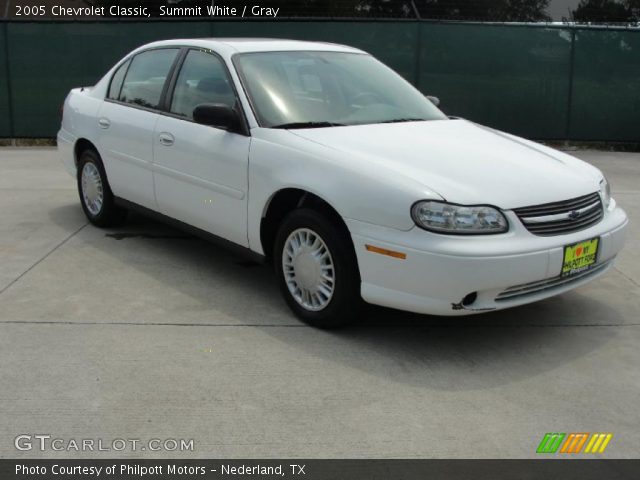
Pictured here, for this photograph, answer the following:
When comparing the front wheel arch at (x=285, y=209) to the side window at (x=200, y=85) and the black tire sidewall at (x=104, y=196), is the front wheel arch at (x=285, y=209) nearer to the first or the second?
the side window at (x=200, y=85)

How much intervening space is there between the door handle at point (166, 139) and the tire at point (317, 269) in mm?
1251

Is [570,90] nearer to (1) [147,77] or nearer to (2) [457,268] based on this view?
(1) [147,77]

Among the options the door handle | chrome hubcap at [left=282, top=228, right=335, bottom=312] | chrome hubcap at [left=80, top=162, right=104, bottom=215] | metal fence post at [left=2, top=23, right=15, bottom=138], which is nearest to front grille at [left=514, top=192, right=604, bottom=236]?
chrome hubcap at [left=282, top=228, right=335, bottom=312]

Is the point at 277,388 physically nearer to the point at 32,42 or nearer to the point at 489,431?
the point at 489,431

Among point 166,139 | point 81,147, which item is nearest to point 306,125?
point 166,139

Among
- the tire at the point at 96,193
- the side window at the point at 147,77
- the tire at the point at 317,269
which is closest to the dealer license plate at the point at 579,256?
the tire at the point at 317,269

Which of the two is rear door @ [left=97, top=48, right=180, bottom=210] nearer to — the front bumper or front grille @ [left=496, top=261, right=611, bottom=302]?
the front bumper

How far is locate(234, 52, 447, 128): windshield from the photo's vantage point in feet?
15.3

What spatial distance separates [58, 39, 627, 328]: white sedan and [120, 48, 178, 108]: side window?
2 centimetres
